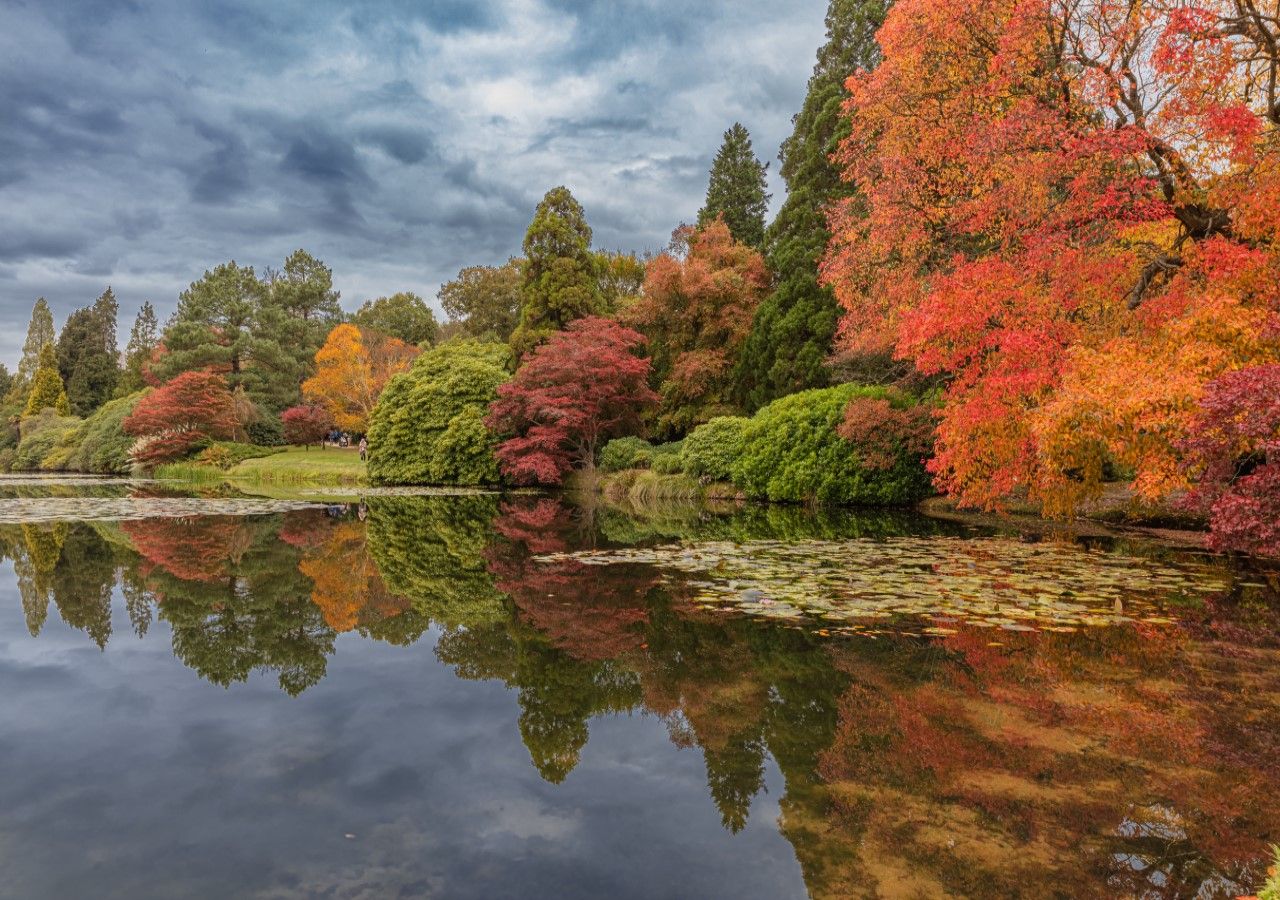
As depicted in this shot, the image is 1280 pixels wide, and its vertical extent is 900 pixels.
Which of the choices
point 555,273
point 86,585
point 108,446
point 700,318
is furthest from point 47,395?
point 86,585

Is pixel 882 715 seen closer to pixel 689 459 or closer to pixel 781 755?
pixel 781 755

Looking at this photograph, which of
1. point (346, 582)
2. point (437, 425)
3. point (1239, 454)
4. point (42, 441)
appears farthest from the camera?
point (42, 441)

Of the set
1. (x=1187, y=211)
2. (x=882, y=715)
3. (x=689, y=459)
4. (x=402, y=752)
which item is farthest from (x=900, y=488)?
(x=402, y=752)

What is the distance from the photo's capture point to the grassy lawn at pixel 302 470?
27.4 m

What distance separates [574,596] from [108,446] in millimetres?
38650

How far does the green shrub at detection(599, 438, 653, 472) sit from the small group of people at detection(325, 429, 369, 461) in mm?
11063

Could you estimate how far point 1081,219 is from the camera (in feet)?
30.0

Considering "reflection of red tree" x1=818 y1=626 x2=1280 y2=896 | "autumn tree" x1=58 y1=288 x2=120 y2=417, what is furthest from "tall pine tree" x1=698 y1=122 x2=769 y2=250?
"autumn tree" x1=58 y1=288 x2=120 y2=417

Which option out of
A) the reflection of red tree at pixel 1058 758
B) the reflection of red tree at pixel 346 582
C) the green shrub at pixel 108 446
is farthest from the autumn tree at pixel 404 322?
the reflection of red tree at pixel 1058 758

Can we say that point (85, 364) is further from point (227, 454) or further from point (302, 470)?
point (302, 470)

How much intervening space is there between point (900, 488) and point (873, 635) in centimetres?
1185

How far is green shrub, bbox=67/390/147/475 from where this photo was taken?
3503cm

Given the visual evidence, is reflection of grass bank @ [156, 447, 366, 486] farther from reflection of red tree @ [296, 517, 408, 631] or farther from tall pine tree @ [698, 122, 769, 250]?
tall pine tree @ [698, 122, 769, 250]

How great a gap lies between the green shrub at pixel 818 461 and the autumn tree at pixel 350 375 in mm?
22296
